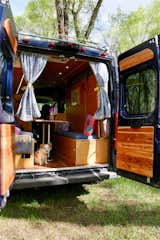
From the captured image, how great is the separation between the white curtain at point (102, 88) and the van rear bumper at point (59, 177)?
0.82 metres

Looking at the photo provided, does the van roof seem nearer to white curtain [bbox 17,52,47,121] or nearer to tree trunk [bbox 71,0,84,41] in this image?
white curtain [bbox 17,52,47,121]

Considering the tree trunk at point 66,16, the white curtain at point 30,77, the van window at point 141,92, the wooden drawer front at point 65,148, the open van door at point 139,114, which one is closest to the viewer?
the open van door at point 139,114

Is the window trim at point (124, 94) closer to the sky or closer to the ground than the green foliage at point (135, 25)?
closer to the ground

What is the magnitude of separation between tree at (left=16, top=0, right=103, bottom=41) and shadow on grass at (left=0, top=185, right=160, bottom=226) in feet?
13.9

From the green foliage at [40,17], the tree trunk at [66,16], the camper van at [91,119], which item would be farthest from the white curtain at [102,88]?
the green foliage at [40,17]

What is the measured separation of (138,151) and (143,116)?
17.5 inches

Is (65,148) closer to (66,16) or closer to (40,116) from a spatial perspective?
(40,116)

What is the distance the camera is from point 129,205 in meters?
3.43

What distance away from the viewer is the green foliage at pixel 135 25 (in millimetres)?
15791

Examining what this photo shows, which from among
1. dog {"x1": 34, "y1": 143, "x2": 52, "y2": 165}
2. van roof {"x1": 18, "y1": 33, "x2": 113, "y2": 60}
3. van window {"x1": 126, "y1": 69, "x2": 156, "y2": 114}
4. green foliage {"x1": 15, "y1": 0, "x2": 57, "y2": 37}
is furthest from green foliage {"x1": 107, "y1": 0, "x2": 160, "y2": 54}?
van window {"x1": 126, "y1": 69, "x2": 156, "y2": 114}

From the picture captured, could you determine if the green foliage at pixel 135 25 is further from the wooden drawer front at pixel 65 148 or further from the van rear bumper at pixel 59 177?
the van rear bumper at pixel 59 177

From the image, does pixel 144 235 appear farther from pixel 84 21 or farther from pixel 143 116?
pixel 84 21

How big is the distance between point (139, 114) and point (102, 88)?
2.52 ft

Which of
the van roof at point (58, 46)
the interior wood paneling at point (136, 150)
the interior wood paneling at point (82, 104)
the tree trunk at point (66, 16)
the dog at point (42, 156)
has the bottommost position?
the dog at point (42, 156)
